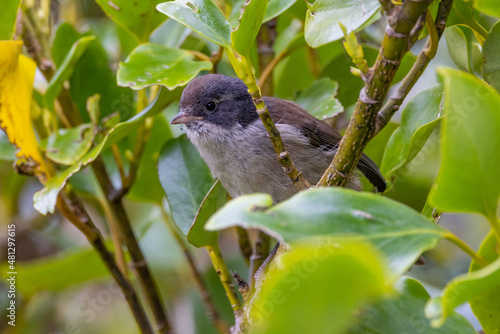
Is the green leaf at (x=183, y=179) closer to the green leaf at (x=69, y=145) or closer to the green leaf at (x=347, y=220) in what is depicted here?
the green leaf at (x=69, y=145)

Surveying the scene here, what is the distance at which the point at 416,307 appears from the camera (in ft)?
3.14

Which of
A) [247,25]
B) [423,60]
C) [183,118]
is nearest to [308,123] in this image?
[183,118]

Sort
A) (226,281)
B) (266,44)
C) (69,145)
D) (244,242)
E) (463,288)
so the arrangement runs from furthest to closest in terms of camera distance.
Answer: (266,44), (244,242), (69,145), (226,281), (463,288)

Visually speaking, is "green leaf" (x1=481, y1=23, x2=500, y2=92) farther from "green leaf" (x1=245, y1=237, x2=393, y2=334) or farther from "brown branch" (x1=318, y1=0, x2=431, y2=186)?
"green leaf" (x1=245, y1=237, x2=393, y2=334)

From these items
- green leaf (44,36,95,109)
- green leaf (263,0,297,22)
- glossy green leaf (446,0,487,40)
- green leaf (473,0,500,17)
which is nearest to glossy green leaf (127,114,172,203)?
green leaf (44,36,95,109)

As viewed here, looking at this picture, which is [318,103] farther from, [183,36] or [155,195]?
[155,195]

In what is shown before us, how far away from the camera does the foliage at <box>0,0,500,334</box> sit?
0.74 m

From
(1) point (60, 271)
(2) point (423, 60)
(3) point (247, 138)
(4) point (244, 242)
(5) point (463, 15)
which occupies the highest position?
(5) point (463, 15)

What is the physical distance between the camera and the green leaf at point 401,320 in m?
0.92

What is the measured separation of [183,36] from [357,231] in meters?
1.18

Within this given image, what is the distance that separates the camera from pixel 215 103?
2188 mm

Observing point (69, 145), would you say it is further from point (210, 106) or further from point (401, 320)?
point (401, 320)

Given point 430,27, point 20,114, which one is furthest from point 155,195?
point 430,27

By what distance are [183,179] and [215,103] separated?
588mm
